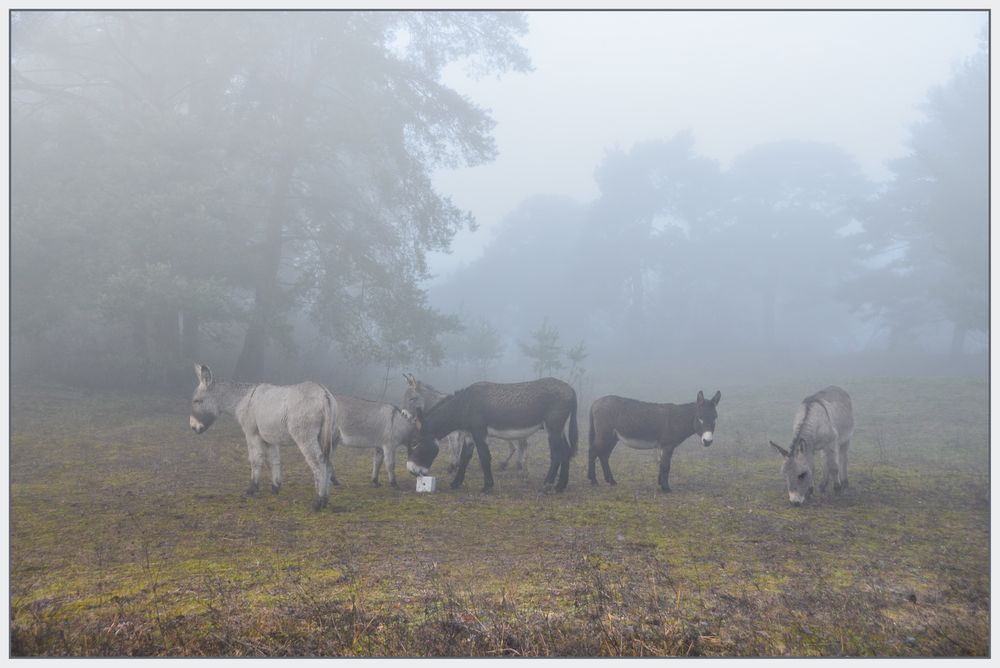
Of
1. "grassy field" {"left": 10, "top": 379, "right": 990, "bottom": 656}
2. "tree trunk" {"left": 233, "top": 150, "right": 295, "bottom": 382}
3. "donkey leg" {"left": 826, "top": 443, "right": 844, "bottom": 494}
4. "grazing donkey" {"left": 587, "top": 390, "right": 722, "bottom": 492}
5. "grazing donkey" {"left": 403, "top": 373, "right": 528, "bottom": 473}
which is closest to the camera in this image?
"grassy field" {"left": 10, "top": 379, "right": 990, "bottom": 656}

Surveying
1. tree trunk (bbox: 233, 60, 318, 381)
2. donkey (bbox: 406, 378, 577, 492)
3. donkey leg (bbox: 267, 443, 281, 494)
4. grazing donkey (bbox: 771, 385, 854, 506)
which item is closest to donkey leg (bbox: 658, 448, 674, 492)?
donkey (bbox: 406, 378, 577, 492)

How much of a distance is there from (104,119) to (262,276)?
6.33 meters

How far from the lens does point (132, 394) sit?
1805 centimetres

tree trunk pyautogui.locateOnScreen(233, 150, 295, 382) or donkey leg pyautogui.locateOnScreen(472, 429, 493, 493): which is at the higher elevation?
tree trunk pyautogui.locateOnScreen(233, 150, 295, 382)

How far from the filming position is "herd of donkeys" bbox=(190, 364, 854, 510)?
918 centimetres

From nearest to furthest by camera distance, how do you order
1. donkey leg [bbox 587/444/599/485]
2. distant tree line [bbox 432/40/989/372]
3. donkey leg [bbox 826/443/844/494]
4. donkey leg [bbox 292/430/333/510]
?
1. donkey leg [bbox 292/430/333/510]
2. donkey leg [bbox 826/443/844/494]
3. donkey leg [bbox 587/444/599/485]
4. distant tree line [bbox 432/40/989/372]

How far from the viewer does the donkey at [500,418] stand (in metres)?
10.3

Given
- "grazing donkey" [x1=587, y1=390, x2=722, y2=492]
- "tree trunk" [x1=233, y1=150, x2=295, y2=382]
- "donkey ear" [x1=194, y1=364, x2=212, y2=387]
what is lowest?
"grazing donkey" [x1=587, y1=390, x2=722, y2=492]

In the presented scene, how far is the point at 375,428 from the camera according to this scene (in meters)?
10.4

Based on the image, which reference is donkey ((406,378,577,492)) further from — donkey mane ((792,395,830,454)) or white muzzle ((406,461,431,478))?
donkey mane ((792,395,830,454))

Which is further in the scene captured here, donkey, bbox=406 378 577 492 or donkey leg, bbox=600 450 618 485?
donkey leg, bbox=600 450 618 485

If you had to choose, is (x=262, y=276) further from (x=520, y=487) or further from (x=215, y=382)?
(x=520, y=487)

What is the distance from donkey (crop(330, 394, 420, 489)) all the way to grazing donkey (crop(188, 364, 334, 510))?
3.76 feet

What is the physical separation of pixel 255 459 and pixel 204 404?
116cm
